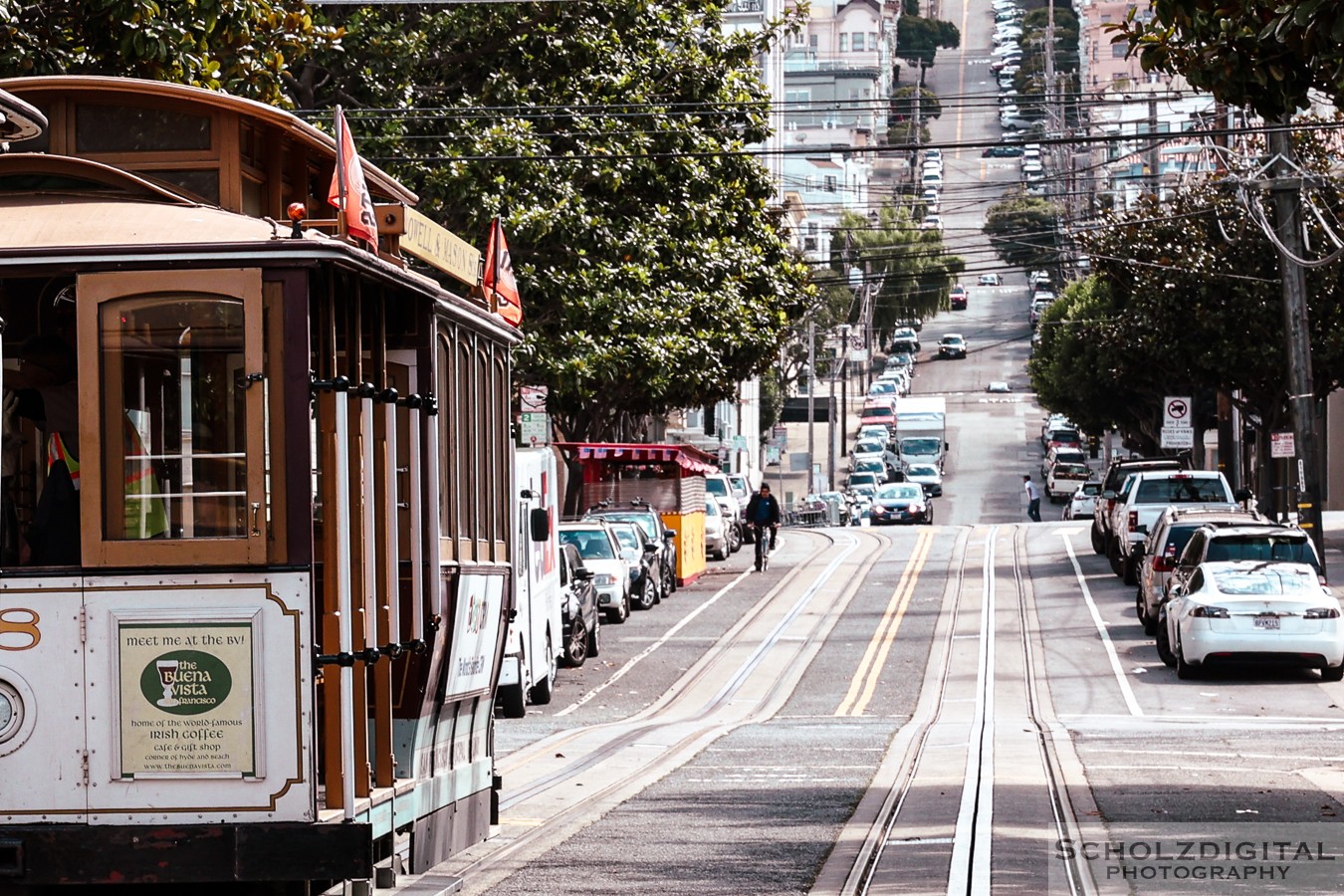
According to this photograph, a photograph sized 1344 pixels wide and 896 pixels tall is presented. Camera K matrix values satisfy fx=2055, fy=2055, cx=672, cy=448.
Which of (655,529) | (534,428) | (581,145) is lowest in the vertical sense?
(655,529)

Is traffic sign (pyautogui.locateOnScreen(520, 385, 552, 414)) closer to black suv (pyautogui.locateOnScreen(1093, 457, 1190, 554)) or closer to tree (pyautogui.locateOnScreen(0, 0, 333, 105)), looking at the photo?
tree (pyautogui.locateOnScreen(0, 0, 333, 105))

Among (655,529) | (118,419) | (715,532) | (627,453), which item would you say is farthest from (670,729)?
(715,532)

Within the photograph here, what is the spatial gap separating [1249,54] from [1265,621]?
12.1 meters

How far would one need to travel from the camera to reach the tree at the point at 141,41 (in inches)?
592

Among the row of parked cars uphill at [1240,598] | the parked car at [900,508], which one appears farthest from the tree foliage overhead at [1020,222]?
the row of parked cars uphill at [1240,598]

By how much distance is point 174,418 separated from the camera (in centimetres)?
803

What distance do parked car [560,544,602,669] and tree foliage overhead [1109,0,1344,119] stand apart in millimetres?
13614

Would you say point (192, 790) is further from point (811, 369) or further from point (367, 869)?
point (811, 369)

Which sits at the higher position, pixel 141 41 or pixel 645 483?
pixel 141 41

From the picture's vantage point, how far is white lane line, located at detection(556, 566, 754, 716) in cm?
2370

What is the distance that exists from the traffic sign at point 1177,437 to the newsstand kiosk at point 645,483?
1022 centimetres

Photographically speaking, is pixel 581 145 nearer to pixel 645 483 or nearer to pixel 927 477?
pixel 645 483

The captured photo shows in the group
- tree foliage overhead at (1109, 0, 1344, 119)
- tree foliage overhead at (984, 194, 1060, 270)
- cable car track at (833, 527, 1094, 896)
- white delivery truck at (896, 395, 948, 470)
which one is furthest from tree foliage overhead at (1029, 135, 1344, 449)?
tree foliage overhead at (984, 194, 1060, 270)

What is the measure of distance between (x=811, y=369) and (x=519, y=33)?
59835 mm
